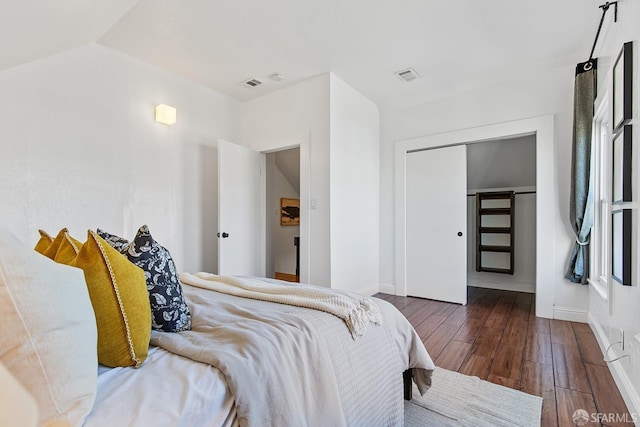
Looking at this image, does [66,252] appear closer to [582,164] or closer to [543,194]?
[582,164]

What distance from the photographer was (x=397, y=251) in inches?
166

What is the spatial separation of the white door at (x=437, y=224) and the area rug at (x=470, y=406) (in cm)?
208

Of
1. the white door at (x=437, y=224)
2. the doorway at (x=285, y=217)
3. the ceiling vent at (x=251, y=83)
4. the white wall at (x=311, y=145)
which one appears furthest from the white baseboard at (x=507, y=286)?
the ceiling vent at (x=251, y=83)

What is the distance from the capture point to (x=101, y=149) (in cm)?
289

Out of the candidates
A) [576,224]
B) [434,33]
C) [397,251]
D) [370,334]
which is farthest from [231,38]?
[576,224]

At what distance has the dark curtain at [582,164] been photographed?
279 cm

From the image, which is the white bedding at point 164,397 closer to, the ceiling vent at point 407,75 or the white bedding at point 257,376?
the white bedding at point 257,376

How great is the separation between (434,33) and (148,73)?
2.86 metres

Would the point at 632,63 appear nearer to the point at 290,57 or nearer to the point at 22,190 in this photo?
the point at 290,57

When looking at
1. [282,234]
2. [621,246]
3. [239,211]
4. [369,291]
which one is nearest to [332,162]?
[239,211]

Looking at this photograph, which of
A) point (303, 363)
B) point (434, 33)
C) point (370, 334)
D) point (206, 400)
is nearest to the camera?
point (206, 400)

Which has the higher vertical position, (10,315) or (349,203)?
(349,203)

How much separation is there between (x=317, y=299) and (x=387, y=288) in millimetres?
3041

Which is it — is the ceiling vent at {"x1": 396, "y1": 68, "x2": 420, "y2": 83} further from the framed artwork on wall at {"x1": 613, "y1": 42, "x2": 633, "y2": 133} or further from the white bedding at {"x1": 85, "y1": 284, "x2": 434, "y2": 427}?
the white bedding at {"x1": 85, "y1": 284, "x2": 434, "y2": 427}
